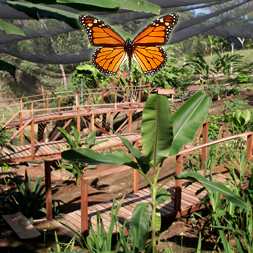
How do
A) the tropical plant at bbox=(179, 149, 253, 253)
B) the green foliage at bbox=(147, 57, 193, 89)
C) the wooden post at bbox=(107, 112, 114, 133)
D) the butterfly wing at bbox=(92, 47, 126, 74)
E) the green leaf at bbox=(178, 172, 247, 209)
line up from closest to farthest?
the green leaf at bbox=(178, 172, 247, 209), the butterfly wing at bbox=(92, 47, 126, 74), the tropical plant at bbox=(179, 149, 253, 253), the wooden post at bbox=(107, 112, 114, 133), the green foliage at bbox=(147, 57, 193, 89)

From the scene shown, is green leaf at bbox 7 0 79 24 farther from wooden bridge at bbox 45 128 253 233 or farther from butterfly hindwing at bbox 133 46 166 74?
wooden bridge at bbox 45 128 253 233

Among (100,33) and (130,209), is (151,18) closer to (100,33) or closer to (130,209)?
(100,33)

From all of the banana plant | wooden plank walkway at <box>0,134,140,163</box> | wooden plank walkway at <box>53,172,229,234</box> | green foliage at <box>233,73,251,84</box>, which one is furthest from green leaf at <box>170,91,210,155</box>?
green foliage at <box>233,73,251,84</box>

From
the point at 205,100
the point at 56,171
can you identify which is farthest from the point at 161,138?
the point at 56,171

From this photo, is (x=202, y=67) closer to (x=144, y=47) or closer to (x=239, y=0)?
(x=239, y=0)

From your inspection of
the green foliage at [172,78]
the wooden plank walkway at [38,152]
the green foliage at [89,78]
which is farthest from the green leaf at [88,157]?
the green foliage at [89,78]

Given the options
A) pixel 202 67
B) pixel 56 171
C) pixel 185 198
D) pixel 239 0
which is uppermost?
pixel 239 0
